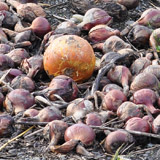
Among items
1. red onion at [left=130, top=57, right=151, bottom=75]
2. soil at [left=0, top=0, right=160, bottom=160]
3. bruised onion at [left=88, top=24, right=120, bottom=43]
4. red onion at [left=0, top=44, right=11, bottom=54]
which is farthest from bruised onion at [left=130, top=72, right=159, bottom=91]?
red onion at [left=0, top=44, right=11, bottom=54]

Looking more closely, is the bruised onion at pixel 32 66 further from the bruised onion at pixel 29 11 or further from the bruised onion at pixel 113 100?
the bruised onion at pixel 29 11

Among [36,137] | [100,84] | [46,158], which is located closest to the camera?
[46,158]

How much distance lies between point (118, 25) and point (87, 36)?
19.7 inches

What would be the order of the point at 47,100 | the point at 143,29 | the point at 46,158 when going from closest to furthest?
the point at 46,158
the point at 47,100
the point at 143,29

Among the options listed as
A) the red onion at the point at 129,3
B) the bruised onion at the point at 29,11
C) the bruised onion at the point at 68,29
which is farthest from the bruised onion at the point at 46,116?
the red onion at the point at 129,3

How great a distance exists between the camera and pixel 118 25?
5.37 m

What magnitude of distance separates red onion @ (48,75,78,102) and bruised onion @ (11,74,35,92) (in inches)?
7.9

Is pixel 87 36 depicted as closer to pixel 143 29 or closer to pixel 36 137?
pixel 143 29

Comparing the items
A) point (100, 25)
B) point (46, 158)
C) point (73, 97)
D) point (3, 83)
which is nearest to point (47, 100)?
point (73, 97)

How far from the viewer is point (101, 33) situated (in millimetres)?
4824

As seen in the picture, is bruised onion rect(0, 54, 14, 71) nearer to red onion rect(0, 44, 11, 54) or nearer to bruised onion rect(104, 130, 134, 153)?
red onion rect(0, 44, 11, 54)

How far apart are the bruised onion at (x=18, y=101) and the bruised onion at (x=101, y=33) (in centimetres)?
130

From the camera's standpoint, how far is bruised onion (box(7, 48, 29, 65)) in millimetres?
4477

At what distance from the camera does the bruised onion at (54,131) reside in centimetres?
323
